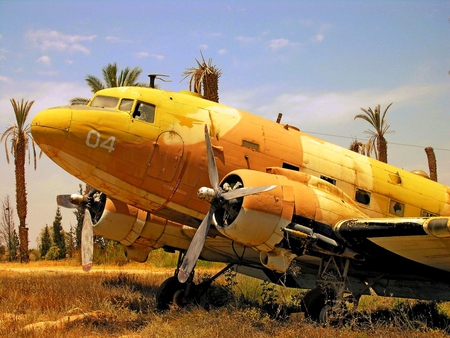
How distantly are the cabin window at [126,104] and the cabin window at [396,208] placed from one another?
649 cm

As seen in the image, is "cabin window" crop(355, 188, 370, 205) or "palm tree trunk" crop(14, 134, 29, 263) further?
"palm tree trunk" crop(14, 134, 29, 263)

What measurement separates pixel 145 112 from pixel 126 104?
42cm

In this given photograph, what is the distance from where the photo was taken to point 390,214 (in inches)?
450

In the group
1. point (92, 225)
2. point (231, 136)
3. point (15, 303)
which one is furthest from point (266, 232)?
point (15, 303)

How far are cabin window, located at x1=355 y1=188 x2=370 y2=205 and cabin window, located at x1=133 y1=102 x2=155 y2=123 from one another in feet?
16.4

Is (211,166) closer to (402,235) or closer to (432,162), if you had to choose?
(402,235)

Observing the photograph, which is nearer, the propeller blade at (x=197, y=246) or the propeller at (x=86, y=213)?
the propeller blade at (x=197, y=246)

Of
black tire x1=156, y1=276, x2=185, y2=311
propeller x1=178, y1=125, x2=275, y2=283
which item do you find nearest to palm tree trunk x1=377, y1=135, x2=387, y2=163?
black tire x1=156, y1=276, x2=185, y2=311

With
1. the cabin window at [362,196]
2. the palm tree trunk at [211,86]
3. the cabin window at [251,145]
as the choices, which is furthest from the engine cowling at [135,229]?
the palm tree trunk at [211,86]

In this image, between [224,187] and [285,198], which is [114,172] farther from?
[285,198]

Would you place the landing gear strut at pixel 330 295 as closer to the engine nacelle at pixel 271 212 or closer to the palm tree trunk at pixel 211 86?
the engine nacelle at pixel 271 212

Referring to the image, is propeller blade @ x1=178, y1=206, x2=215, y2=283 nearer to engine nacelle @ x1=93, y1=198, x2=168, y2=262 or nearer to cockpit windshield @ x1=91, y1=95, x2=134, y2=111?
cockpit windshield @ x1=91, y1=95, x2=134, y2=111

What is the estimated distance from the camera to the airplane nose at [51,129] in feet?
28.9

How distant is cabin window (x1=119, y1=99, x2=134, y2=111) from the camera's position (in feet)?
31.5
